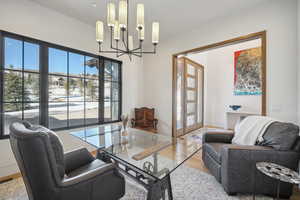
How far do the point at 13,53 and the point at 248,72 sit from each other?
6.05m

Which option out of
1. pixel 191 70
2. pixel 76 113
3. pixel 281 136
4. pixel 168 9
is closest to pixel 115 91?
pixel 76 113

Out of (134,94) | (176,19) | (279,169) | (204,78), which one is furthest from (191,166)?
(204,78)

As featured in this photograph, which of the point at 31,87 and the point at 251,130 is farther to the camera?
the point at 31,87

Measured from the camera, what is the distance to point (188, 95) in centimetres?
438

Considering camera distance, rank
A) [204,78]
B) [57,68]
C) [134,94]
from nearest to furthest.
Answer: [57,68] < [134,94] < [204,78]

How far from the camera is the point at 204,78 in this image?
5480 mm

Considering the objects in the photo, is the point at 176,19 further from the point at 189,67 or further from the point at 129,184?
the point at 129,184

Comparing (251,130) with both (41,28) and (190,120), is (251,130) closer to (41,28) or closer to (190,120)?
(190,120)

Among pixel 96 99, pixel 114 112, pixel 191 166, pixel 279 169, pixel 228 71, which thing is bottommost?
pixel 191 166

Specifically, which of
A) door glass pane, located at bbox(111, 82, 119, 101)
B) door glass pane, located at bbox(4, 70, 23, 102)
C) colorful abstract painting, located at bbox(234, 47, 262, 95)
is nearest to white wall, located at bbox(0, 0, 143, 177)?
door glass pane, located at bbox(4, 70, 23, 102)

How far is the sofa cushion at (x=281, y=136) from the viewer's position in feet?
4.92

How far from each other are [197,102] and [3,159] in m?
5.08

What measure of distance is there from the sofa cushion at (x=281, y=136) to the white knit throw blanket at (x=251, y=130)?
10 cm

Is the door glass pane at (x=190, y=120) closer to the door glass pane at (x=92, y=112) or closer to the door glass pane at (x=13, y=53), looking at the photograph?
the door glass pane at (x=92, y=112)
